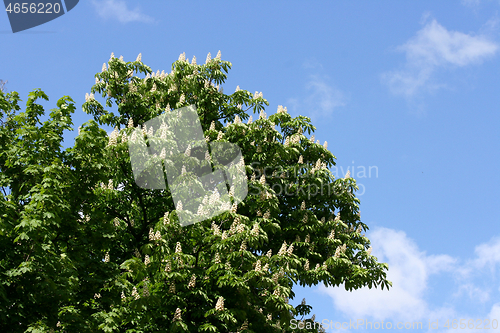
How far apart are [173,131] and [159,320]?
679 centimetres

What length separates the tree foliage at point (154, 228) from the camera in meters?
10.6

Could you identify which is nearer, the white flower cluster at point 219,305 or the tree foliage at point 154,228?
the tree foliage at point 154,228

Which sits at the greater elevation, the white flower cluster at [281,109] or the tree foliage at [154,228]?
the white flower cluster at [281,109]

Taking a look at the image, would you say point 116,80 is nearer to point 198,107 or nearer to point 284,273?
point 198,107

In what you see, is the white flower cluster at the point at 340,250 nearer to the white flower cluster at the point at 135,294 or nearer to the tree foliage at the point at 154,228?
the tree foliage at the point at 154,228

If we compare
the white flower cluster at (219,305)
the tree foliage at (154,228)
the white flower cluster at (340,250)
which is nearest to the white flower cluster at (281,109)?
the tree foliage at (154,228)

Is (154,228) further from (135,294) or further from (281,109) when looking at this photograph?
(281,109)

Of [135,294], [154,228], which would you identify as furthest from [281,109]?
[135,294]

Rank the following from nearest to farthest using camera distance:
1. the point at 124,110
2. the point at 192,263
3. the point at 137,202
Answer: the point at 192,263
the point at 137,202
the point at 124,110

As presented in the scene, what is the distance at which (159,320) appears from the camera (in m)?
12.9

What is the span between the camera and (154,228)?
13539 mm

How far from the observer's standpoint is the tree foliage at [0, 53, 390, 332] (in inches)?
416

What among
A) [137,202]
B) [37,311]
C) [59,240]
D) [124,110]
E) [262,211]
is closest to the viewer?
[37,311]

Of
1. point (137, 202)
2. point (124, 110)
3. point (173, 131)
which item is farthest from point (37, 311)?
point (124, 110)
